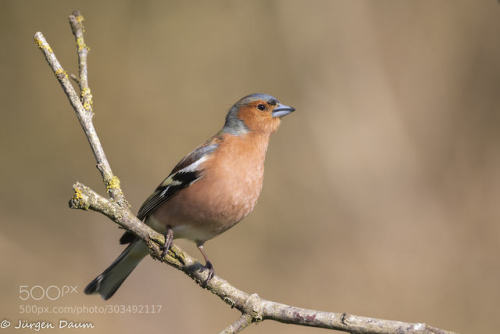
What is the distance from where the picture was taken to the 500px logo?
225 inches

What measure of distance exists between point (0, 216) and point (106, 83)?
240 centimetres

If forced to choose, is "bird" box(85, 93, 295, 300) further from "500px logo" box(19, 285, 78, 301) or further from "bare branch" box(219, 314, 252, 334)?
"500px logo" box(19, 285, 78, 301)

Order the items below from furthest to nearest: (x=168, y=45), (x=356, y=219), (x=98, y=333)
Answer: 1. (x=168, y=45)
2. (x=356, y=219)
3. (x=98, y=333)

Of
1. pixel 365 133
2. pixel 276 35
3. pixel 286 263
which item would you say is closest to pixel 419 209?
pixel 365 133

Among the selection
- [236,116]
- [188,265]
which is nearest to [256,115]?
[236,116]

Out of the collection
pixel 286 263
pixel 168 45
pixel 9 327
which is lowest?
pixel 286 263

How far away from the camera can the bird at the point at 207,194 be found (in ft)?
12.9

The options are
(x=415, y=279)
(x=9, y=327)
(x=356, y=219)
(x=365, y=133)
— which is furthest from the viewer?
(x=365, y=133)

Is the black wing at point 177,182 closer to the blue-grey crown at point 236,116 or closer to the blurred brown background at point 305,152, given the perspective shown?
the blue-grey crown at point 236,116

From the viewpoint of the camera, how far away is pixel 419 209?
695cm

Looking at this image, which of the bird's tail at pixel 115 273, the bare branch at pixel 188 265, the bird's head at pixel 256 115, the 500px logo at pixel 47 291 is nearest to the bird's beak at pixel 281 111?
the bird's head at pixel 256 115

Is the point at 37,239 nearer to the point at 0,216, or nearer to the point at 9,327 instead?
the point at 0,216

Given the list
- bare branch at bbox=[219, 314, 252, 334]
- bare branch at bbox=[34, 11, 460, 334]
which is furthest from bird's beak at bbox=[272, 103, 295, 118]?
bare branch at bbox=[219, 314, 252, 334]

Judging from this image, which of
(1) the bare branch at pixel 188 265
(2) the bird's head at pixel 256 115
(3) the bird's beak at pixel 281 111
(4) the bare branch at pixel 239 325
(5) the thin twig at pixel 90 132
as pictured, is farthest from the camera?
(3) the bird's beak at pixel 281 111
